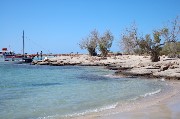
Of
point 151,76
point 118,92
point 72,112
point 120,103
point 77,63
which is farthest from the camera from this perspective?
point 77,63

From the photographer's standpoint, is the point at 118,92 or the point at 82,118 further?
the point at 118,92

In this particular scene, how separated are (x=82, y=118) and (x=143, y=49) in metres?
41.9

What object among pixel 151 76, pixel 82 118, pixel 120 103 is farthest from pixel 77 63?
pixel 82 118

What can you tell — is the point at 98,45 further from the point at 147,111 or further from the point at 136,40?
the point at 147,111

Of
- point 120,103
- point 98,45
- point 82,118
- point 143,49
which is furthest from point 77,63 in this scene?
point 82,118

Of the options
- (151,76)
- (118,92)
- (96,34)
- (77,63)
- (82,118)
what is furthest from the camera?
(96,34)

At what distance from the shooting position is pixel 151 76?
113 feet

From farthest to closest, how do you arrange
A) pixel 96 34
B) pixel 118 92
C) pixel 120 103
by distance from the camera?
1. pixel 96 34
2. pixel 118 92
3. pixel 120 103

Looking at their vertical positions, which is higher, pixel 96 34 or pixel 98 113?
pixel 96 34

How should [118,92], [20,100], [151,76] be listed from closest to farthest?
[20,100]
[118,92]
[151,76]

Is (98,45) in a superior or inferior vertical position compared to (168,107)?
superior

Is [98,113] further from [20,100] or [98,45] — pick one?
[98,45]

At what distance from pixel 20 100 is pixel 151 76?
18.2 metres

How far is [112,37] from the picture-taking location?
91.3 meters
